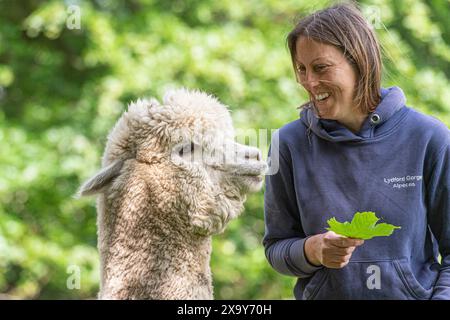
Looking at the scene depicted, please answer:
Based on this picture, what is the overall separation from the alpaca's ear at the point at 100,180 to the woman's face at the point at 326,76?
0.52m

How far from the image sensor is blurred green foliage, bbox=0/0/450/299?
4742mm

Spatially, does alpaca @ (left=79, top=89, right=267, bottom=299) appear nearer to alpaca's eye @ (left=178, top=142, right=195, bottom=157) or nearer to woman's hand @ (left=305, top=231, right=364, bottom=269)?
alpaca's eye @ (left=178, top=142, right=195, bottom=157)

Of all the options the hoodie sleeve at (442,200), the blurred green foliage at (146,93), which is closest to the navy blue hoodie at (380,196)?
the hoodie sleeve at (442,200)

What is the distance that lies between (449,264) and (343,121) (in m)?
0.44

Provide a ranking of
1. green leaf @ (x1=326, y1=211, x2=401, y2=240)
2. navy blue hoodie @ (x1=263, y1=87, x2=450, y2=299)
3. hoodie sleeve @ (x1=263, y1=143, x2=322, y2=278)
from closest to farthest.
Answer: green leaf @ (x1=326, y1=211, x2=401, y2=240) → navy blue hoodie @ (x1=263, y1=87, x2=450, y2=299) → hoodie sleeve @ (x1=263, y1=143, x2=322, y2=278)

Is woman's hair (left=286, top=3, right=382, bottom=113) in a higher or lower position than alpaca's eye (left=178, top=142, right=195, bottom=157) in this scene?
higher

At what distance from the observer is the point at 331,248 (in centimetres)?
159

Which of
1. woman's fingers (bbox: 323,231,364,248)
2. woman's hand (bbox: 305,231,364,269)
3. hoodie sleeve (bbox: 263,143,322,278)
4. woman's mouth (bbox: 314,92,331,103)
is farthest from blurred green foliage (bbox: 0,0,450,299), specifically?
woman's fingers (bbox: 323,231,364,248)

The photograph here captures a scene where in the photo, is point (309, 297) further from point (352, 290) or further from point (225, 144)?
point (225, 144)

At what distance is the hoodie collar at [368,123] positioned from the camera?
1792mm

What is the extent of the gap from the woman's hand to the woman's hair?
0.39 meters
